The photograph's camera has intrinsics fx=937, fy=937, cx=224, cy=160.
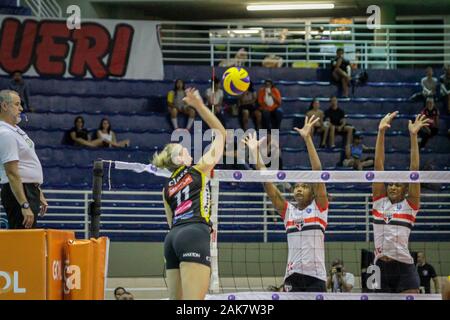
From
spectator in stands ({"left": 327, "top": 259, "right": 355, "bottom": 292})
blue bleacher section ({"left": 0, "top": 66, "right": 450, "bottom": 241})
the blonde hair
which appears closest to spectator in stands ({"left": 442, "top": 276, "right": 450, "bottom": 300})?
the blonde hair

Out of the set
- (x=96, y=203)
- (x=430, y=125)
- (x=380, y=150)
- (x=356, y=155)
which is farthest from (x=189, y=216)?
(x=430, y=125)

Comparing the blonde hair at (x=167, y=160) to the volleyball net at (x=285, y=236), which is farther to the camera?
the volleyball net at (x=285, y=236)

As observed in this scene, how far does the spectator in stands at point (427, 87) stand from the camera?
66.9ft

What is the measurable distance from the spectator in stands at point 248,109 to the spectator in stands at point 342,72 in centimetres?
235

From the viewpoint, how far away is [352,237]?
16.5 metres

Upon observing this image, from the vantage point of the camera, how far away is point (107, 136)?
18.3 m

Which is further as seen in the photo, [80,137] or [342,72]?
[342,72]

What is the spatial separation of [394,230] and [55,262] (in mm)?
3238

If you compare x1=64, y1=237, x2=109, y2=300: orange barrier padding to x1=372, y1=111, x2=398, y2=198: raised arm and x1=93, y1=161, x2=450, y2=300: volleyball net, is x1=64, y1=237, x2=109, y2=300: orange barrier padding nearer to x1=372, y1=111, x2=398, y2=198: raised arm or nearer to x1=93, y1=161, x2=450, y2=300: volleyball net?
x1=372, y1=111, x2=398, y2=198: raised arm

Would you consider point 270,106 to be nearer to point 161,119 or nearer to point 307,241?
point 161,119

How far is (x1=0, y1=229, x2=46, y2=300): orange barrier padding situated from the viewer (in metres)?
6.86

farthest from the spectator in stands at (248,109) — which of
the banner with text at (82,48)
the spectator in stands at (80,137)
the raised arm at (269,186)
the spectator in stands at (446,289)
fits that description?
the spectator in stands at (446,289)

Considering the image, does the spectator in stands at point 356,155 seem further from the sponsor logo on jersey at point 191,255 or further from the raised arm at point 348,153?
the sponsor logo on jersey at point 191,255
